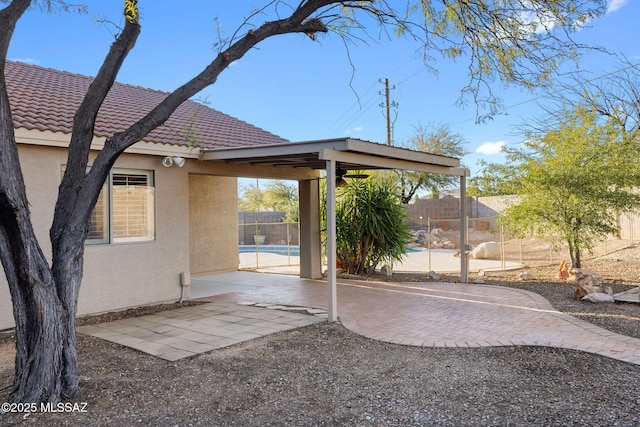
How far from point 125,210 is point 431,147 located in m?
26.5

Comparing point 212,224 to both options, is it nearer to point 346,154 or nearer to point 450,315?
point 346,154

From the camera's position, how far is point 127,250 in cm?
839

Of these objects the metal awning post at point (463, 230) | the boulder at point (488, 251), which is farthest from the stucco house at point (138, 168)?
the boulder at point (488, 251)

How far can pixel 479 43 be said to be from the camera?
722 cm

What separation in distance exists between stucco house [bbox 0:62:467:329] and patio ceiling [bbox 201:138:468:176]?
2cm

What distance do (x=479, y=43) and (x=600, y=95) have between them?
11080mm

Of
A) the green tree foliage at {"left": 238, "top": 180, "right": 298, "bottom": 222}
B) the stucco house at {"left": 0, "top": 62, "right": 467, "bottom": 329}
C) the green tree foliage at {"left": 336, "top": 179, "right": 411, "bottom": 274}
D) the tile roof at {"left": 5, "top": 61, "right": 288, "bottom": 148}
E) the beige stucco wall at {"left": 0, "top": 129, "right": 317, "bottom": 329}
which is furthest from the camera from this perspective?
the green tree foliage at {"left": 238, "top": 180, "right": 298, "bottom": 222}

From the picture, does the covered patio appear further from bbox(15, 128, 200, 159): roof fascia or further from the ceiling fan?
bbox(15, 128, 200, 159): roof fascia

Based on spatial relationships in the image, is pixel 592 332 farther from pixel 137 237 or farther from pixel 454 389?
pixel 137 237

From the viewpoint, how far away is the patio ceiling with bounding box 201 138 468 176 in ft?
24.2

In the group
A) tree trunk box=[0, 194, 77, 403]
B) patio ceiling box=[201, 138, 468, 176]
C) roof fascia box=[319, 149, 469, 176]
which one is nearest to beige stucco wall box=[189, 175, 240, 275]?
patio ceiling box=[201, 138, 468, 176]


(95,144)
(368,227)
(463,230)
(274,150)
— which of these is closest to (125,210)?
(95,144)

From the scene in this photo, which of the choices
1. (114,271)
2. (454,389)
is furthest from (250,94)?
(454,389)

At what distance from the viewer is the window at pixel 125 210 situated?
8.13 meters
